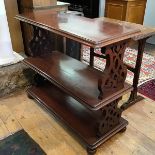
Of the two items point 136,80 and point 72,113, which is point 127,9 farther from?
point 72,113

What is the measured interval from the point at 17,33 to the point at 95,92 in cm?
154

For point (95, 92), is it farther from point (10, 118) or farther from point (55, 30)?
point (10, 118)

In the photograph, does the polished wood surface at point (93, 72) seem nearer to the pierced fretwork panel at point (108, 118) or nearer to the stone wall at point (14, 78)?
the pierced fretwork panel at point (108, 118)

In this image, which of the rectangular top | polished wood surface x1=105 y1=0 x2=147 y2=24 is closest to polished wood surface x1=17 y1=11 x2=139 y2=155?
the rectangular top

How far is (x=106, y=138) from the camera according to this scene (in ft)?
4.99

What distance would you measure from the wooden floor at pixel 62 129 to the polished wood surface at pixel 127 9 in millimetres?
2128

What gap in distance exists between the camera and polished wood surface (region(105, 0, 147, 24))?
366cm

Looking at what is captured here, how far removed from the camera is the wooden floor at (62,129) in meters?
1.54

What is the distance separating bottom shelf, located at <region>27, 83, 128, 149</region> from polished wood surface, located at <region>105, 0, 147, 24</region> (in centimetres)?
235

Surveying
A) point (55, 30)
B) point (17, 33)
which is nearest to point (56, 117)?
point (55, 30)

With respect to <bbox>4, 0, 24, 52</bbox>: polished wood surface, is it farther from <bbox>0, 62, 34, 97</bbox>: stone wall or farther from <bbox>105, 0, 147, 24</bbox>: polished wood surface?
<bbox>105, 0, 147, 24</bbox>: polished wood surface

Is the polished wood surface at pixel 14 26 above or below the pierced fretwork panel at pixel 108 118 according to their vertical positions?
above

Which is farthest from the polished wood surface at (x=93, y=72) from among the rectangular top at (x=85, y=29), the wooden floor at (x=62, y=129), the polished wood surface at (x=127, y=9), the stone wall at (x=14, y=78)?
the polished wood surface at (x=127, y=9)

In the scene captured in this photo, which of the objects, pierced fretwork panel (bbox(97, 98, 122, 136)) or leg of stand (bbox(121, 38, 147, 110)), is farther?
leg of stand (bbox(121, 38, 147, 110))
